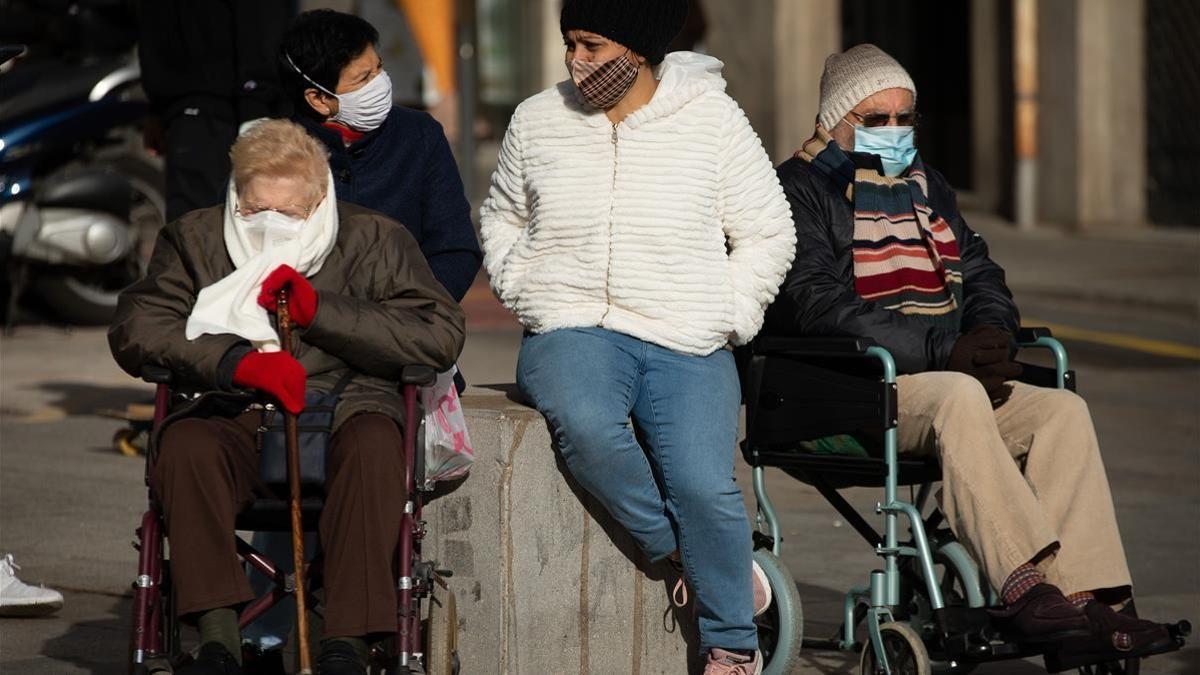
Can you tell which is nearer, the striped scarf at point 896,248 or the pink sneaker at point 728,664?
the pink sneaker at point 728,664

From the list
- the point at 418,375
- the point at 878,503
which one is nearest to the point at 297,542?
the point at 418,375

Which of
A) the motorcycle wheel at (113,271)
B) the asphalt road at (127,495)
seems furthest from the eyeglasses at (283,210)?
the motorcycle wheel at (113,271)

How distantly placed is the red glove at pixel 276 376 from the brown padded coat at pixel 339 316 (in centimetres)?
5

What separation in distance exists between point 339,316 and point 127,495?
3.16m

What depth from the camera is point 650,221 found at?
5398 millimetres

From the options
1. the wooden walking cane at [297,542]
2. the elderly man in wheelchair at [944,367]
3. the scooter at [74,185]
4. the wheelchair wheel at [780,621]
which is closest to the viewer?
the wooden walking cane at [297,542]

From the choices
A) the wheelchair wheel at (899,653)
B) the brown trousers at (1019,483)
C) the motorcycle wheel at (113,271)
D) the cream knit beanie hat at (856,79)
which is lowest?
the wheelchair wheel at (899,653)

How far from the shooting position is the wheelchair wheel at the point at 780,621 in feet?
18.2

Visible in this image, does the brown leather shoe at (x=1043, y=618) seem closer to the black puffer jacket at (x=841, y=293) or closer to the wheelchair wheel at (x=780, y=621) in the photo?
the wheelchair wheel at (x=780, y=621)

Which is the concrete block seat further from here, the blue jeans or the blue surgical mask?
the blue surgical mask

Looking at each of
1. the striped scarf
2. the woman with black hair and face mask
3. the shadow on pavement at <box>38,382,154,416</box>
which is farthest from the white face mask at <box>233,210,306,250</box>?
the shadow on pavement at <box>38,382,154,416</box>

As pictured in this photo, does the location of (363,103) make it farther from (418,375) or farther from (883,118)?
(883,118)

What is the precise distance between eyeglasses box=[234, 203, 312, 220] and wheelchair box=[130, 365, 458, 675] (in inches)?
16.4

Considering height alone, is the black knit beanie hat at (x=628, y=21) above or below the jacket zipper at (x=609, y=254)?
above
